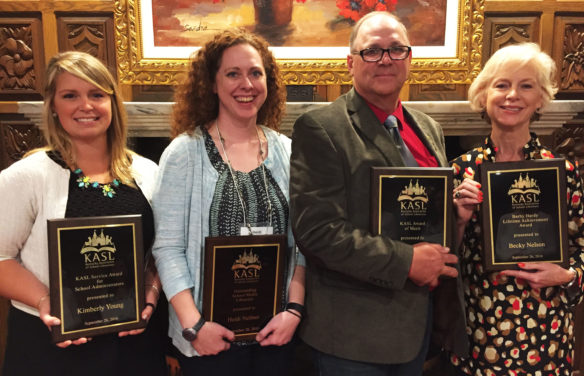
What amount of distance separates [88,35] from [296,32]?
115cm

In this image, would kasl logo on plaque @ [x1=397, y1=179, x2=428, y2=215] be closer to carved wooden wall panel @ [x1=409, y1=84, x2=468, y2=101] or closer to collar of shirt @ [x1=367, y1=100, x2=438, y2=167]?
collar of shirt @ [x1=367, y1=100, x2=438, y2=167]

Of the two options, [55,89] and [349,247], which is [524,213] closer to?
[349,247]

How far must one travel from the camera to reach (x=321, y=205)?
1.22 metres

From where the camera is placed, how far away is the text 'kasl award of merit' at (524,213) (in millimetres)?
1443

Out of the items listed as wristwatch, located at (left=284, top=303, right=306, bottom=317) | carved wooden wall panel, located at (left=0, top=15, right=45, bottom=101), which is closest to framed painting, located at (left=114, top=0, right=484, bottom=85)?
carved wooden wall panel, located at (left=0, top=15, right=45, bottom=101)

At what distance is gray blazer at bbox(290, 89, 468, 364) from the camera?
1.21 m

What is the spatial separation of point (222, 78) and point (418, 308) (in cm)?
97

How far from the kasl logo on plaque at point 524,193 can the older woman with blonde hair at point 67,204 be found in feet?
4.10

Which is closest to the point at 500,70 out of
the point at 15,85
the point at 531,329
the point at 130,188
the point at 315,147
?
the point at 315,147

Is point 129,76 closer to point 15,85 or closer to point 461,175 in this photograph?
point 15,85

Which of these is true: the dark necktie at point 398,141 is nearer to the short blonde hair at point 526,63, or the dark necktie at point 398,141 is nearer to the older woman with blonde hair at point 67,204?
the short blonde hair at point 526,63

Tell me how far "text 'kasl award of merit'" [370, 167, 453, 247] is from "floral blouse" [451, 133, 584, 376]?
0.32 meters
